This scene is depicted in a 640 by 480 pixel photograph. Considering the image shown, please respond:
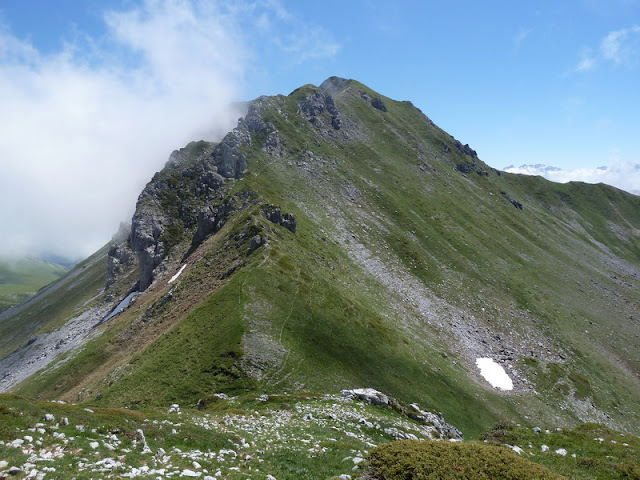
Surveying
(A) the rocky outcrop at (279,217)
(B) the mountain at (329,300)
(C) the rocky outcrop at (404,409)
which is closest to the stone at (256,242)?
(B) the mountain at (329,300)

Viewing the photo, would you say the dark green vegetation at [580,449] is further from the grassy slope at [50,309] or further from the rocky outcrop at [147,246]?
the grassy slope at [50,309]

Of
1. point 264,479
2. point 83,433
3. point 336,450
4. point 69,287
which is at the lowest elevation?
point 69,287

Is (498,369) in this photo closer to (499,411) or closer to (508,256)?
(499,411)

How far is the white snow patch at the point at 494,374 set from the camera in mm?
66688

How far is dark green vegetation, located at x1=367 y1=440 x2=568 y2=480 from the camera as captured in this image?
1445 centimetres

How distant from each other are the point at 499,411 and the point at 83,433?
60.6 meters

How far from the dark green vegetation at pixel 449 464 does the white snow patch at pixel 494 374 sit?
58459mm

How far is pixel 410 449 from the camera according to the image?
53.5 feet

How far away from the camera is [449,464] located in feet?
49.6

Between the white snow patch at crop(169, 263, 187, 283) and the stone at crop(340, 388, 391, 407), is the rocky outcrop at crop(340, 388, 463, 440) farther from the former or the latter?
the white snow patch at crop(169, 263, 187, 283)

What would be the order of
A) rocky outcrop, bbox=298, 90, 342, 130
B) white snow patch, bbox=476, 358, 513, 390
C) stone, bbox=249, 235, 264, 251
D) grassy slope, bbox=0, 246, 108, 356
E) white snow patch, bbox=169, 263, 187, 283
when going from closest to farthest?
white snow patch, bbox=476, 358, 513, 390 < stone, bbox=249, 235, 264, 251 < white snow patch, bbox=169, 263, 187, 283 < grassy slope, bbox=0, 246, 108, 356 < rocky outcrop, bbox=298, 90, 342, 130

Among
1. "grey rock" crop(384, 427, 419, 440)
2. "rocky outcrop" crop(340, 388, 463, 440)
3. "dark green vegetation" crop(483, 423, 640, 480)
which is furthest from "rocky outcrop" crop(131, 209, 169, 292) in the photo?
"dark green vegetation" crop(483, 423, 640, 480)

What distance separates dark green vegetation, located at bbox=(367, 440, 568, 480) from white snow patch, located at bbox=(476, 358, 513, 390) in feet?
192

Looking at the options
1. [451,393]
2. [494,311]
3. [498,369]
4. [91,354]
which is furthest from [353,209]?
[91,354]
